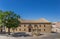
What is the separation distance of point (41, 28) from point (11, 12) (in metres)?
25.1

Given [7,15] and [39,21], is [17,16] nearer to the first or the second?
[7,15]

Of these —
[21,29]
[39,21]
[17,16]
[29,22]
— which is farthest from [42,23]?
[17,16]

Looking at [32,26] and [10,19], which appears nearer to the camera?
[10,19]

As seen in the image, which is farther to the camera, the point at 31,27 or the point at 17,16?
the point at 31,27

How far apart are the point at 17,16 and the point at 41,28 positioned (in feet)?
74.5

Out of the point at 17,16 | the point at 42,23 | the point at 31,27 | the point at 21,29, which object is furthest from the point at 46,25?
the point at 17,16

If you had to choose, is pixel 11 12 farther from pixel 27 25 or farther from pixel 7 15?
pixel 27 25

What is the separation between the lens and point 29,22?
69.2 meters

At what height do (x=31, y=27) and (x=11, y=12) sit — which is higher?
(x=11, y=12)

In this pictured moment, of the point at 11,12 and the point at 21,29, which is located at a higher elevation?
the point at 11,12

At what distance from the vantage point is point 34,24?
227ft

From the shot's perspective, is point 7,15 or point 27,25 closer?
point 7,15

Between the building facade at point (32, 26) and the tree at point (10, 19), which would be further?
the building facade at point (32, 26)

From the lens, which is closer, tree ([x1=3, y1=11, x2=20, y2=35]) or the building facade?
tree ([x1=3, y1=11, x2=20, y2=35])
